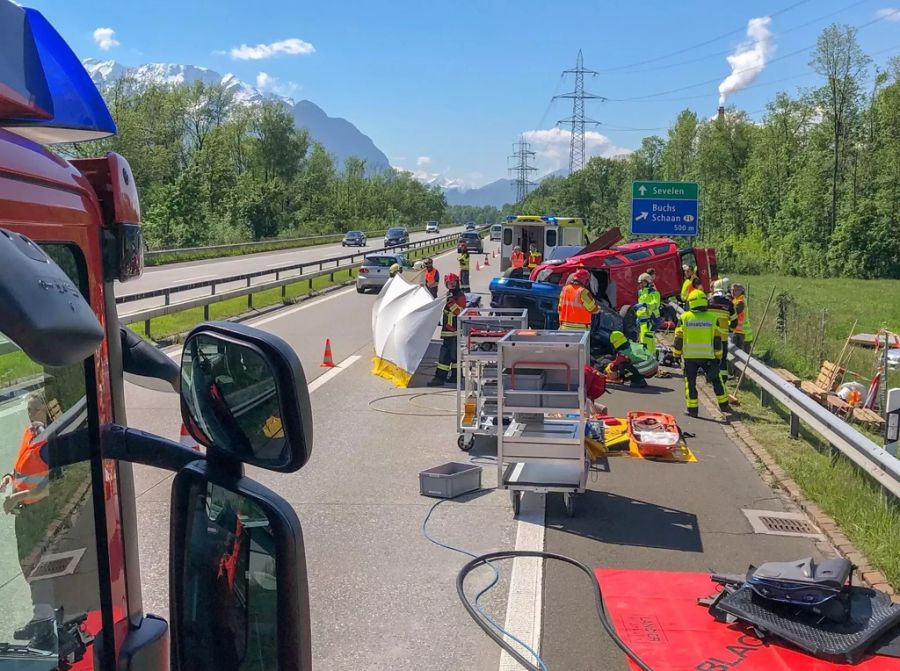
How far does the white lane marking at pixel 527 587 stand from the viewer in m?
5.38

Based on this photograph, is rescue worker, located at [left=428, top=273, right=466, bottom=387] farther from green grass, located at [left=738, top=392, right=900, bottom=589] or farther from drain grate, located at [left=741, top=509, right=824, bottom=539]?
drain grate, located at [left=741, top=509, right=824, bottom=539]

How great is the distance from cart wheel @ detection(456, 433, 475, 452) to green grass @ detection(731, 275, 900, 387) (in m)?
7.70

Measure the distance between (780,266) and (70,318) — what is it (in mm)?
52907

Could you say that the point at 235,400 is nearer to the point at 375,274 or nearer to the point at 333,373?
the point at 333,373

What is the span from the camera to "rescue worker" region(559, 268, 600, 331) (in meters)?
12.0

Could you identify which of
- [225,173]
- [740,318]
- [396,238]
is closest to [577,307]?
[740,318]

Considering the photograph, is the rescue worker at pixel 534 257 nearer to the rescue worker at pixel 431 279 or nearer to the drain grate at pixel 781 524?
the rescue worker at pixel 431 279

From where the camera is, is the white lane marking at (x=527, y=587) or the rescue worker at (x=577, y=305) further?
the rescue worker at (x=577, y=305)

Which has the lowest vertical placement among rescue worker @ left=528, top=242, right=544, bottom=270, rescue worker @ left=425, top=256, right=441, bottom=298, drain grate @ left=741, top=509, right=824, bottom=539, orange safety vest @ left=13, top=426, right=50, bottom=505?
drain grate @ left=741, top=509, right=824, bottom=539

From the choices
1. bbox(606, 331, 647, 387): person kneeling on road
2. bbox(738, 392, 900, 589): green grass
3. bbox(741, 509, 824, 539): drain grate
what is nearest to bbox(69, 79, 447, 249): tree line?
bbox(606, 331, 647, 387): person kneeling on road

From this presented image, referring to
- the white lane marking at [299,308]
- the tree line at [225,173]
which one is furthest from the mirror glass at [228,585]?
the tree line at [225,173]

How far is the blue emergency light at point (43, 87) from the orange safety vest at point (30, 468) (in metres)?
0.65

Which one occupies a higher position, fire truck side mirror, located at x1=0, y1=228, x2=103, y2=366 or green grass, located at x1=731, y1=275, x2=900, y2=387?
fire truck side mirror, located at x1=0, y1=228, x2=103, y2=366

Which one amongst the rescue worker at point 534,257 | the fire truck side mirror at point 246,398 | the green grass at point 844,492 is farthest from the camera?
the rescue worker at point 534,257
